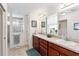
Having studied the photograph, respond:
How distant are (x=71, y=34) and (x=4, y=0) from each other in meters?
2.24

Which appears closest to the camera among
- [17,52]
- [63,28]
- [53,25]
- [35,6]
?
[63,28]

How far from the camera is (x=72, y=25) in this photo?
2.72m

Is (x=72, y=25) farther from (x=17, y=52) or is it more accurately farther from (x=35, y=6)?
(x=17, y=52)

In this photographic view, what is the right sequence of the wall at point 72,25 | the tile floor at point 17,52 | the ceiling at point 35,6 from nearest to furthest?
the wall at point 72,25 < the ceiling at point 35,6 < the tile floor at point 17,52

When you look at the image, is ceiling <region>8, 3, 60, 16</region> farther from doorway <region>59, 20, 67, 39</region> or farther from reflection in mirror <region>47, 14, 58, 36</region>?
doorway <region>59, 20, 67, 39</region>

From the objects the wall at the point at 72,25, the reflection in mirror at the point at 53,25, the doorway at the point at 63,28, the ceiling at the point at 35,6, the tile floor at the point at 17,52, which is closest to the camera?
the wall at the point at 72,25

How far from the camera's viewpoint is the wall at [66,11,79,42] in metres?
2.58

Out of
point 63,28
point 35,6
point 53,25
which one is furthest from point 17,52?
point 63,28

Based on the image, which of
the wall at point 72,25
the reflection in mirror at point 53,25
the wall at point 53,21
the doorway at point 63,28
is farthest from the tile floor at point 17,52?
the wall at point 72,25

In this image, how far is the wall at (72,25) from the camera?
2576mm

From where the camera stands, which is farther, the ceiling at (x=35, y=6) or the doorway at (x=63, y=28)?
the ceiling at (x=35, y=6)

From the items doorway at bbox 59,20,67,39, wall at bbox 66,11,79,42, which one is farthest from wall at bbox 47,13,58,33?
wall at bbox 66,11,79,42

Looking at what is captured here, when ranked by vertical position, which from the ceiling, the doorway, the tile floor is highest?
the ceiling

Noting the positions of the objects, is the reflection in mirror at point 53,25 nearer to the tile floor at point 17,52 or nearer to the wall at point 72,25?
the wall at point 72,25
